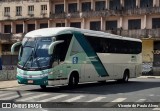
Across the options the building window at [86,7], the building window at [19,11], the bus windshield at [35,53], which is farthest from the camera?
the building window at [19,11]

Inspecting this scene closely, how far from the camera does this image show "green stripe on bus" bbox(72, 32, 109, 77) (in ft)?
73.3

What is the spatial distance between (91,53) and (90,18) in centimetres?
3510

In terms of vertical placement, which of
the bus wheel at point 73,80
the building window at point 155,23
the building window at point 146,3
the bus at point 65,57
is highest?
the building window at point 146,3

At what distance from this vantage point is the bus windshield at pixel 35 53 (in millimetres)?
19844

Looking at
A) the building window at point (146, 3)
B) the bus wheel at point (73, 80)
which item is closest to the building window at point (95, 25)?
the building window at point (146, 3)

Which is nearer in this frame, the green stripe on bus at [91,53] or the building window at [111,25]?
the green stripe on bus at [91,53]

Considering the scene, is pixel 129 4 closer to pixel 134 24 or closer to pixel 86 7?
pixel 134 24

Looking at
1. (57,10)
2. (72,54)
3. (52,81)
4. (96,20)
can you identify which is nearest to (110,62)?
(72,54)

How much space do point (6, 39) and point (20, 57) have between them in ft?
139

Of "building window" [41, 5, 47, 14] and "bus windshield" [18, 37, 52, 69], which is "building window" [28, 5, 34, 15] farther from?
"bus windshield" [18, 37, 52, 69]

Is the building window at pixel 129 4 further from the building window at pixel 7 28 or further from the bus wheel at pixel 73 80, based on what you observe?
the bus wheel at pixel 73 80

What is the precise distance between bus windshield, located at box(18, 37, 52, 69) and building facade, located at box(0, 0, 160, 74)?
29.6m

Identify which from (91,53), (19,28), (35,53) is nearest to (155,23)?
(19,28)

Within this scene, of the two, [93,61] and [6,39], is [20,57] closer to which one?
[93,61]
